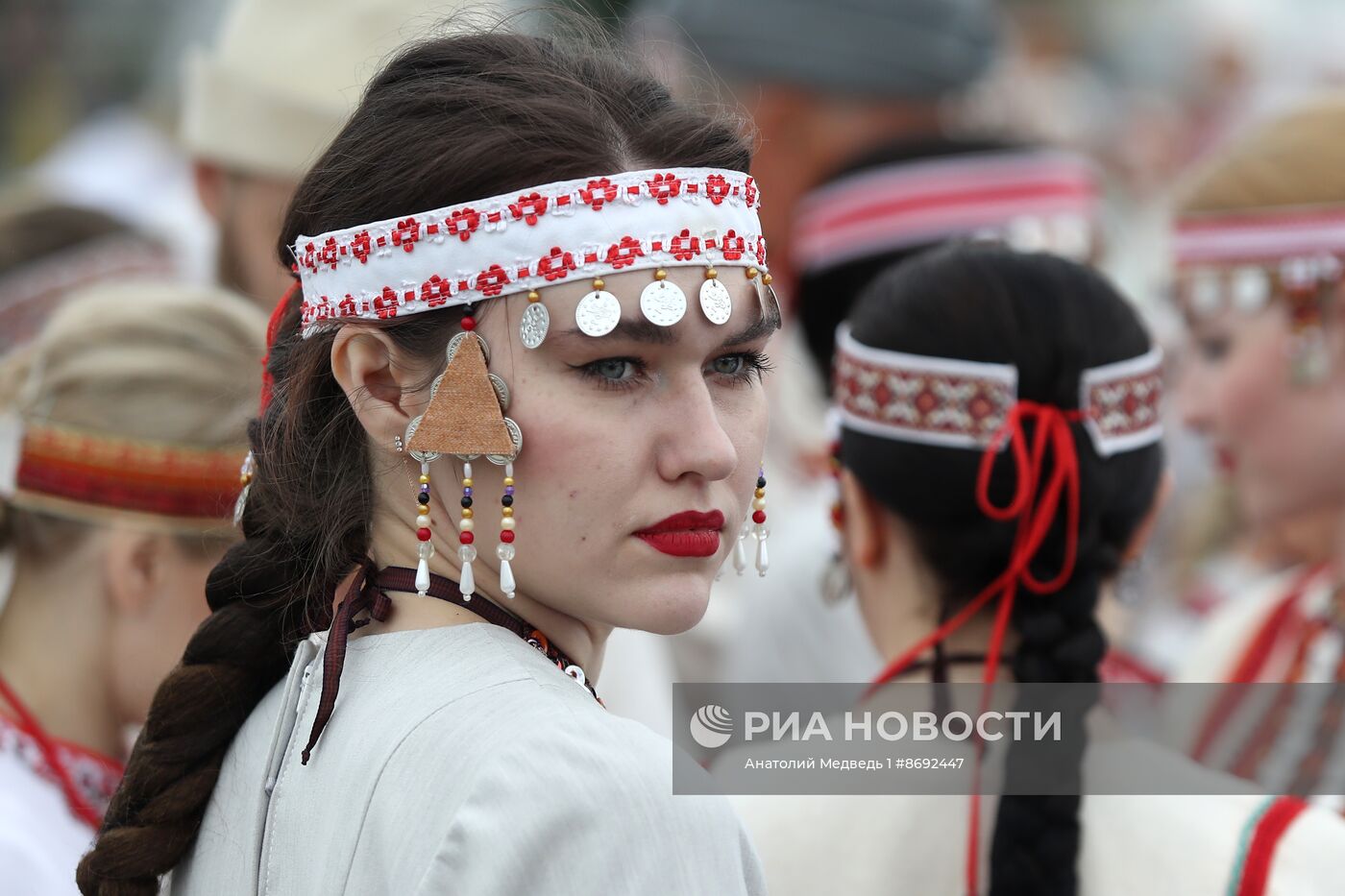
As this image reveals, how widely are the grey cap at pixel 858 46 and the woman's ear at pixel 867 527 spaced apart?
11.5 feet

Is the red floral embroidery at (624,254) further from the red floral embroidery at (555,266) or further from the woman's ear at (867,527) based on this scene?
the woman's ear at (867,527)

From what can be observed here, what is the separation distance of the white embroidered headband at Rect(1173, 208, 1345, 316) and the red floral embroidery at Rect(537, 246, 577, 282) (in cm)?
253

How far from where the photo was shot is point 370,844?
157cm

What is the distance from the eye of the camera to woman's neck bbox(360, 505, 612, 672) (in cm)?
175

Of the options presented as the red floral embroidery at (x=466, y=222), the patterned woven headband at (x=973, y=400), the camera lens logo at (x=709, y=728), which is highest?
the red floral embroidery at (x=466, y=222)

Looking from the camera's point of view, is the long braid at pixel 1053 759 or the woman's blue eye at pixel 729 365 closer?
the woman's blue eye at pixel 729 365

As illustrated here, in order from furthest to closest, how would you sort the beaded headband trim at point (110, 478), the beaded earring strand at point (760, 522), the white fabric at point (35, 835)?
1. the beaded headband trim at point (110, 478)
2. the white fabric at point (35, 835)
3. the beaded earring strand at point (760, 522)

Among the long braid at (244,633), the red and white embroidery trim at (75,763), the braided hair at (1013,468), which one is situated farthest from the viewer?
the red and white embroidery trim at (75,763)

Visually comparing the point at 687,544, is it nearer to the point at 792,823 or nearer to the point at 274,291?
the point at 792,823

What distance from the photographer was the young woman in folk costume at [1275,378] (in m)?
3.62

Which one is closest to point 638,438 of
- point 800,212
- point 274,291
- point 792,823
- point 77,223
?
point 792,823

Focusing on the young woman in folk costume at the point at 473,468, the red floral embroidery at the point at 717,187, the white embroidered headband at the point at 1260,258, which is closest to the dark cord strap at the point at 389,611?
the young woman in folk costume at the point at 473,468

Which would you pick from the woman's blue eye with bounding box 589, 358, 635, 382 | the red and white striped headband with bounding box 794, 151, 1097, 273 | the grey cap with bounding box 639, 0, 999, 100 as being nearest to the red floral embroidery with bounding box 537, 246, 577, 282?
the woman's blue eye with bounding box 589, 358, 635, 382

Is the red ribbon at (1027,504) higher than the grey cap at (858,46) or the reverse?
the reverse
